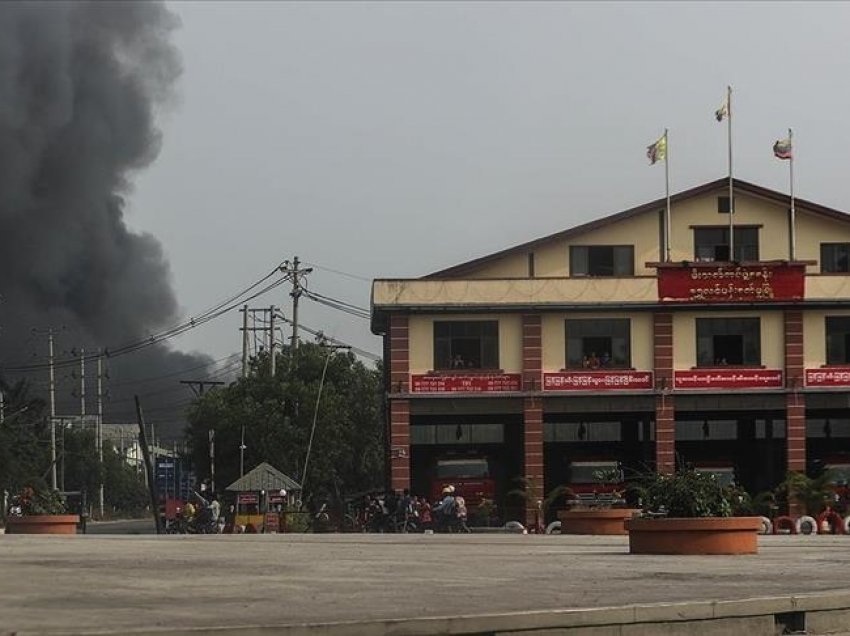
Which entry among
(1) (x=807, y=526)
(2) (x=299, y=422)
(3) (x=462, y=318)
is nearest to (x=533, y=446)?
(3) (x=462, y=318)

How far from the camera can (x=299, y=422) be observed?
8262 cm

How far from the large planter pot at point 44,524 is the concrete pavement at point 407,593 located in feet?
66.2

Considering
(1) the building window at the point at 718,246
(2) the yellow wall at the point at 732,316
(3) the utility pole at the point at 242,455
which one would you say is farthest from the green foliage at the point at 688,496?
(3) the utility pole at the point at 242,455

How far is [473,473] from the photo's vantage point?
6000 centimetres

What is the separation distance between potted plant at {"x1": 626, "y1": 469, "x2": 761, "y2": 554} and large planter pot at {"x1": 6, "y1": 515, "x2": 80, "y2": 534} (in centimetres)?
2245

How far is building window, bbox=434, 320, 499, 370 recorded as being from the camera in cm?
6000

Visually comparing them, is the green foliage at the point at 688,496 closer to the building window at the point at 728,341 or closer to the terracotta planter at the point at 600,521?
the terracotta planter at the point at 600,521

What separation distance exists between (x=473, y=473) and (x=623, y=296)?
9017 mm

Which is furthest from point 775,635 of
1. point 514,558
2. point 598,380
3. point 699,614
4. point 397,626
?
point 598,380

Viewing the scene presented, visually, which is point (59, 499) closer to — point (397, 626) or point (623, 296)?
point (623, 296)

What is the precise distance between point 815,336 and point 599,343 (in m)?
8.42

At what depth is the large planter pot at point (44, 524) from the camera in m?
41.6

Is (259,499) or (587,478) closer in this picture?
(259,499)

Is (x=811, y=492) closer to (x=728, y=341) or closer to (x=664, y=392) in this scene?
(x=664, y=392)
